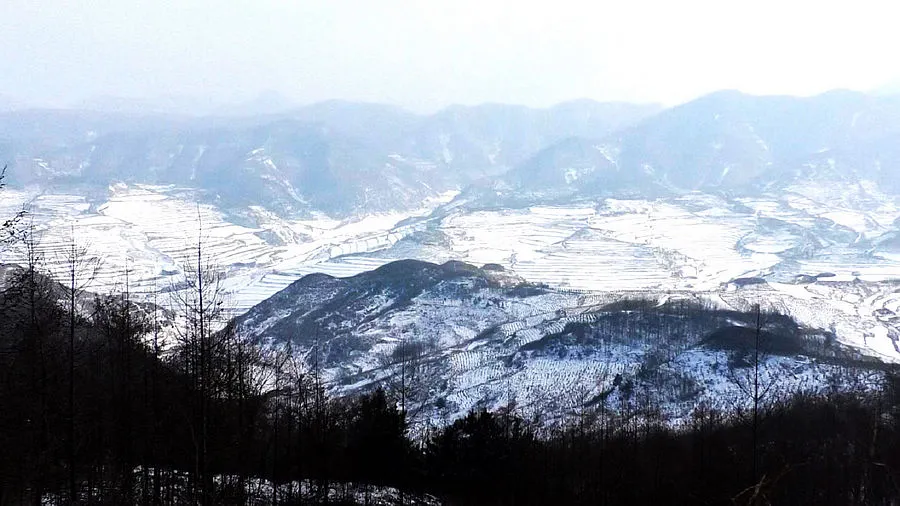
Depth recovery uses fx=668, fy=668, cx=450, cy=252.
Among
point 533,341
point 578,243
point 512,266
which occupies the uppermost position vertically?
point 578,243

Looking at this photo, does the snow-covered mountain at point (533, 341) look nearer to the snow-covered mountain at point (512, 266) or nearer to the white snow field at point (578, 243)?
the snow-covered mountain at point (512, 266)

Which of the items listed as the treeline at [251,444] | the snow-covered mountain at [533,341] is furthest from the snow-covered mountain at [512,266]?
the treeline at [251,444]

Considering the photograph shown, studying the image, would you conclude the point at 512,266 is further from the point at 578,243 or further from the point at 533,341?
the point at 533,341

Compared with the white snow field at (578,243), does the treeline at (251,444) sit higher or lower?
lower

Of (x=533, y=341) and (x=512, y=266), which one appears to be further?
(x=512, y=266)

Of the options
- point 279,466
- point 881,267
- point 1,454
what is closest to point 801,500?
point 279,466

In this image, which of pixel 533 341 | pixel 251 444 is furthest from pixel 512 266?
pixel 251 444

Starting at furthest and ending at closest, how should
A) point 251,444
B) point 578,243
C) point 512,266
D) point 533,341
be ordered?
1. point 578,243
2. point 512,266
3. point 533,341
4. point 251,444

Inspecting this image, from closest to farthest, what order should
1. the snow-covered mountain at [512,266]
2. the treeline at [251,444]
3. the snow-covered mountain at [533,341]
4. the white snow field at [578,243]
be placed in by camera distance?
the treeline at [251,444] < the snow-covered mountain at [533,341] < the snow-covered mountain at [512,266] < the white snow field at [578,243]
